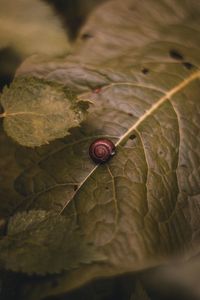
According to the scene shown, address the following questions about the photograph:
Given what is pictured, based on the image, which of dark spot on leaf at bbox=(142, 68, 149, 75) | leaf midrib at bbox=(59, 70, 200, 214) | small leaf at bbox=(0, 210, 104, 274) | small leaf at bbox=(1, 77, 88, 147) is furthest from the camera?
dark spot on leaf at bbox=(142, 68, 149, 75)

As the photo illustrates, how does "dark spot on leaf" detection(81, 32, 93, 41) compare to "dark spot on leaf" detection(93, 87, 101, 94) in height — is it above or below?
above

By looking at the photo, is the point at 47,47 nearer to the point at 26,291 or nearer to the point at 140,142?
the point at 140,142

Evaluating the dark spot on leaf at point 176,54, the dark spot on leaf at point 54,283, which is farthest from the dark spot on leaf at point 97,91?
the dark spot on leaf at point 54,283

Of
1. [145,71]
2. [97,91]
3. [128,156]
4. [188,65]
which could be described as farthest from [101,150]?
[188,65]

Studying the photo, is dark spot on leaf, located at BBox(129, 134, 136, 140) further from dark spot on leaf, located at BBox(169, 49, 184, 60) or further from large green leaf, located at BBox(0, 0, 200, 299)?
dark spot on leaf, located at BBox(169, 49, 184, 60)

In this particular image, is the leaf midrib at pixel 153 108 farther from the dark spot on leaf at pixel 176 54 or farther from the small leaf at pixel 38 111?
the small leaf at pixel 38 111

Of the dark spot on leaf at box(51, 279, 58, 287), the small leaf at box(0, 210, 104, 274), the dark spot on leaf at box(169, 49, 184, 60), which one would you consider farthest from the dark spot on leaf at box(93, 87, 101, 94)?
the dark spot on leaf at box(51, 279, 58, 287)
